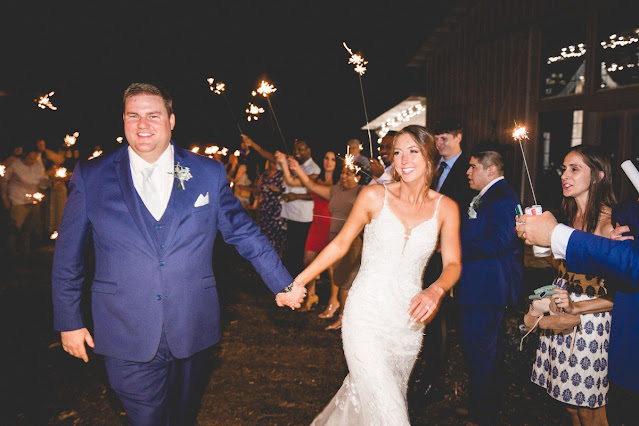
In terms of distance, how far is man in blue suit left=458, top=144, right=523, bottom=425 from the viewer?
391cm

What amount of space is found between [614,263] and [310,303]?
17.7ft

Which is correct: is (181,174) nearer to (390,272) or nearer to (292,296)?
(292,296)

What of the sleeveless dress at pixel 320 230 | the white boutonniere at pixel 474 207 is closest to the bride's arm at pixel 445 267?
the white boutonniere at pixel 474 207

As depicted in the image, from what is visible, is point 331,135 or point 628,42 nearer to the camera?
point 628,42

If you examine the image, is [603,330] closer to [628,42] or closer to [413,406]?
[413,406]

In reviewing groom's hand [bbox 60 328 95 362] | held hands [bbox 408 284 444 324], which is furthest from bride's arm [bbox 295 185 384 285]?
groom's hand [bbox 60 328 95 362]

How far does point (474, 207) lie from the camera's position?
4156 mm

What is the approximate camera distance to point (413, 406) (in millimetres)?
4332

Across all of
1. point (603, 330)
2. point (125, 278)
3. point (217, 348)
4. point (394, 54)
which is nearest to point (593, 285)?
point (603, 330)

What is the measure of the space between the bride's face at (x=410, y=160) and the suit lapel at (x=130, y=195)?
66.9 inches

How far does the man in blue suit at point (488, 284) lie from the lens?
12.8 ft

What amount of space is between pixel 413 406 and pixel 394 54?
1220 cm

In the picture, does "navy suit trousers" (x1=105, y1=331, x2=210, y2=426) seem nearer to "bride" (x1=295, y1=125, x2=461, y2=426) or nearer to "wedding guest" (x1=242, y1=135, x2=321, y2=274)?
"bride" (x1=295, y1=125, x2=461, y2=426)

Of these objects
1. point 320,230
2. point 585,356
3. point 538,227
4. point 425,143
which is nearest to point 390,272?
point 425,143
